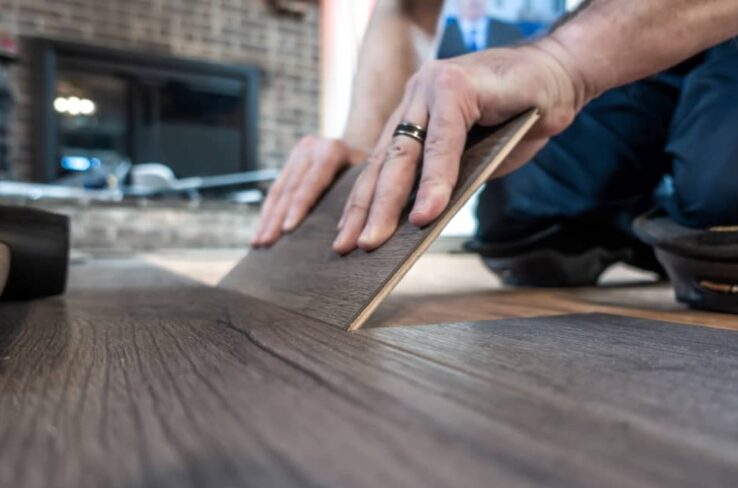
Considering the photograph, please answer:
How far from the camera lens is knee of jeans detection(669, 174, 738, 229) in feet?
2.28

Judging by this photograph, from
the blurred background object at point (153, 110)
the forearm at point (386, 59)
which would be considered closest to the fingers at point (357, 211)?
the forearm at point (386, 59)

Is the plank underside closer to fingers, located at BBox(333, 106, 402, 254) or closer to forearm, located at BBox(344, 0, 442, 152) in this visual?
fingers, located at BBox(333, 106, 402, 254)

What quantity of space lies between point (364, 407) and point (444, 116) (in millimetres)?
331

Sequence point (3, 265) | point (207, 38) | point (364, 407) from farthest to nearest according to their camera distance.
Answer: point (207, 38), point (3, 265), point (364, 407)

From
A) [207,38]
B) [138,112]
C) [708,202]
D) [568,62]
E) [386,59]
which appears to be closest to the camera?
[568,62]

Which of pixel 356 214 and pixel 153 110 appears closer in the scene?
pixel 356 214

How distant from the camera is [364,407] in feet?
0.89

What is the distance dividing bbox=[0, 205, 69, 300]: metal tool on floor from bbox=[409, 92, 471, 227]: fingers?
38 centimetres

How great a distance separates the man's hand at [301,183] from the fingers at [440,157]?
25 centimetres

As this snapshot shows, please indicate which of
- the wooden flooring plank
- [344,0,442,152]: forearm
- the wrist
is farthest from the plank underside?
[344,0,442,152]: forearm

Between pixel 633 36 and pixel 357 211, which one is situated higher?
pixel 633 36

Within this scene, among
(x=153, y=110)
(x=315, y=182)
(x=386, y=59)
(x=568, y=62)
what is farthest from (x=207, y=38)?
(x=568, y=62)

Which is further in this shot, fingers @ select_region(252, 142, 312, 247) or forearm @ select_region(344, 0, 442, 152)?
forearm @ select_region(344, 0, 442, 152)

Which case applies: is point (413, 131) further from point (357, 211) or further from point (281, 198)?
point (281, 198)
